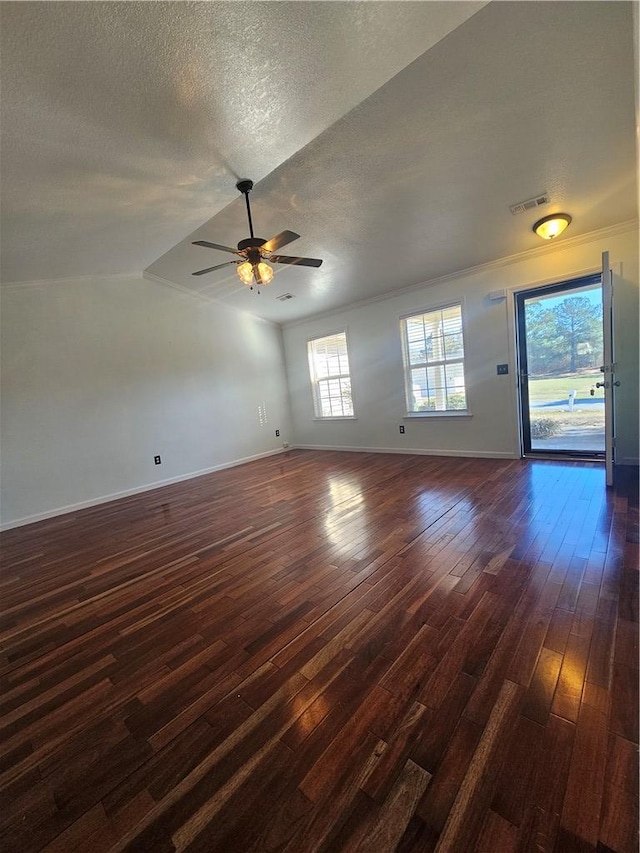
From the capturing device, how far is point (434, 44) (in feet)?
5.75

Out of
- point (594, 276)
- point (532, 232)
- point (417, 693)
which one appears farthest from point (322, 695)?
point (594, 276)

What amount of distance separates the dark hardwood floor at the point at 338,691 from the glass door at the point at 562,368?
1580mm

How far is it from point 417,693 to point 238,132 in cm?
314

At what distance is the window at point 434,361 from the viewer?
4.69 meters

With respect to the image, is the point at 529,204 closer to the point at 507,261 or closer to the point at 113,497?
the point at 507,261

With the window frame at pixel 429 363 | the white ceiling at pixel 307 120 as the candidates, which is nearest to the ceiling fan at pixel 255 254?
the white ceiling at pixel 307 120

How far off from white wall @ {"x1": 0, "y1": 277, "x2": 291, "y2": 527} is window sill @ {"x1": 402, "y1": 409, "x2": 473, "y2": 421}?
2.85m

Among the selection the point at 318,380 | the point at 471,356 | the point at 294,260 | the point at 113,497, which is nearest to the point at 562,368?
the point at 471,356

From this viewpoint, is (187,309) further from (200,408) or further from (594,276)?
(594,276)

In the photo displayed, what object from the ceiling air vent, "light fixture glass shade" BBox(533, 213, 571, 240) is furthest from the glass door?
the ceiling air vent

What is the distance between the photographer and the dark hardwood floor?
0.89 meters

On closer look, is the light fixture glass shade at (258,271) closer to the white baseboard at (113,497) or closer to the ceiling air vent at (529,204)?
the ceiling air vent at (529,204)

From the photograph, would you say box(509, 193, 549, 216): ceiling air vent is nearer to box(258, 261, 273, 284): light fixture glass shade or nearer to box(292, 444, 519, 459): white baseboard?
box(258, 261, 273, 284): light fixture glass shade

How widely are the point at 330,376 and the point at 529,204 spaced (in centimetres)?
379
